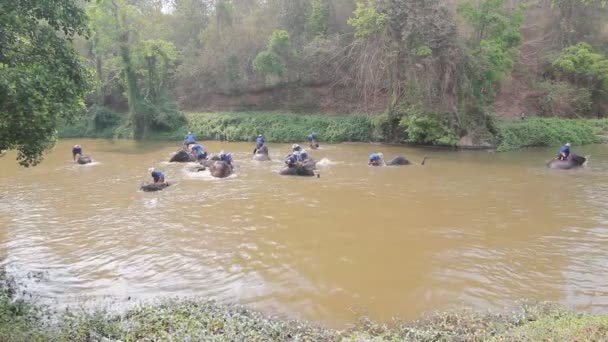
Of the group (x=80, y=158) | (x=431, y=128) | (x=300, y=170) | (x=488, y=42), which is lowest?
(x=80, y=158)

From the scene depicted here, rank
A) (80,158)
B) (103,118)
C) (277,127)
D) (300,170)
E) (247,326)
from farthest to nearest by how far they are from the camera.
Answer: (103,118) < (277,127) < (80,158) < (300,170) < (247,326)

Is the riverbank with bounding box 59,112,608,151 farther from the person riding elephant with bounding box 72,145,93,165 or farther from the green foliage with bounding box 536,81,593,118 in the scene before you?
the person riding elephant with bounding box 72,145,93,165

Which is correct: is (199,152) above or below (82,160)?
above

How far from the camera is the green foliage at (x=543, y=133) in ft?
92.1

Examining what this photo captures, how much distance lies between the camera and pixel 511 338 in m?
6.22

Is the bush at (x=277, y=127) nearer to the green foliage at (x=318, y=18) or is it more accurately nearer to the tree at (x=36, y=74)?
the green foliage at (x=318, y=18)

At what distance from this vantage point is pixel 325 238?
12.1 meters

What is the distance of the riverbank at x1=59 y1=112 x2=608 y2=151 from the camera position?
2880 cm

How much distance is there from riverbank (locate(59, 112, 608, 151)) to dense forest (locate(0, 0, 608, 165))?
0.95 meters

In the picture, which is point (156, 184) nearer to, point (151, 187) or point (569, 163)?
point (151, 187)

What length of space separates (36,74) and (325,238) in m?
7.23

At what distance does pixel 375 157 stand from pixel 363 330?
14.9m

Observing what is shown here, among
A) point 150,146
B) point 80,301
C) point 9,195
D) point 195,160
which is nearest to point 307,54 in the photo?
point 150,146

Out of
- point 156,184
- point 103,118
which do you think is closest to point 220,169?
point 156,184
